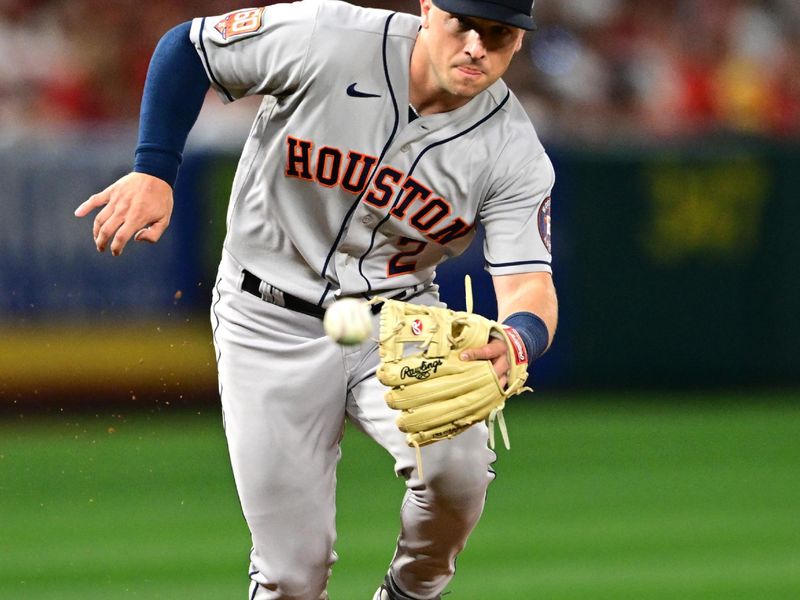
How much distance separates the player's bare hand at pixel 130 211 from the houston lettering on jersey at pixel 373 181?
0.46m

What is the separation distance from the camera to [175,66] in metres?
4.65

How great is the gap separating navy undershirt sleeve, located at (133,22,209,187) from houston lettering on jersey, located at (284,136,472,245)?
313 mm

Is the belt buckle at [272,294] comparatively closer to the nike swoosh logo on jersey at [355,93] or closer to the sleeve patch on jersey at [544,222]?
the nike swoosh logo on jersey at [355,93]

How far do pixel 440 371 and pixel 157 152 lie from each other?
1.06m

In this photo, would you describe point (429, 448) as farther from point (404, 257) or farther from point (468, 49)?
point (468, 49)

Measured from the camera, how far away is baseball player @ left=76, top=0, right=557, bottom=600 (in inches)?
180

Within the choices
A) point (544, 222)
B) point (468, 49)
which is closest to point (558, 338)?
point (544, 222)

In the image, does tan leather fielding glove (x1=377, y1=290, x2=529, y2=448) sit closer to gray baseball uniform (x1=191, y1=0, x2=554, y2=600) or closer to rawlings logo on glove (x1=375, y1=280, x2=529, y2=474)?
rawlings logo on glove (x1=375, y1=280, x2=529, y2=474)

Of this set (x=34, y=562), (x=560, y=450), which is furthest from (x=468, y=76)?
(x=560, y=450)

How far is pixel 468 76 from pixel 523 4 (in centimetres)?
25

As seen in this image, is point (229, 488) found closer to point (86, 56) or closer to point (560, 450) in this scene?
point (560, 450)

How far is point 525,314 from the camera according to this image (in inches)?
175

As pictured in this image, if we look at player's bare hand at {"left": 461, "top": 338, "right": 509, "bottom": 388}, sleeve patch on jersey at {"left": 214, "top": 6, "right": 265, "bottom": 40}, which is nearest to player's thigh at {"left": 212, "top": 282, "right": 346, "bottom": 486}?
player's bare hand at {"left": 461, "top": 338, "right": 509, "bottom": 388}

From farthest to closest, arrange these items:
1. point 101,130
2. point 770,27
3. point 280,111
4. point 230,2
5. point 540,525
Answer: point 770,27 → point 230,2 → point 101,130 → point 540,525 → point 280,111
